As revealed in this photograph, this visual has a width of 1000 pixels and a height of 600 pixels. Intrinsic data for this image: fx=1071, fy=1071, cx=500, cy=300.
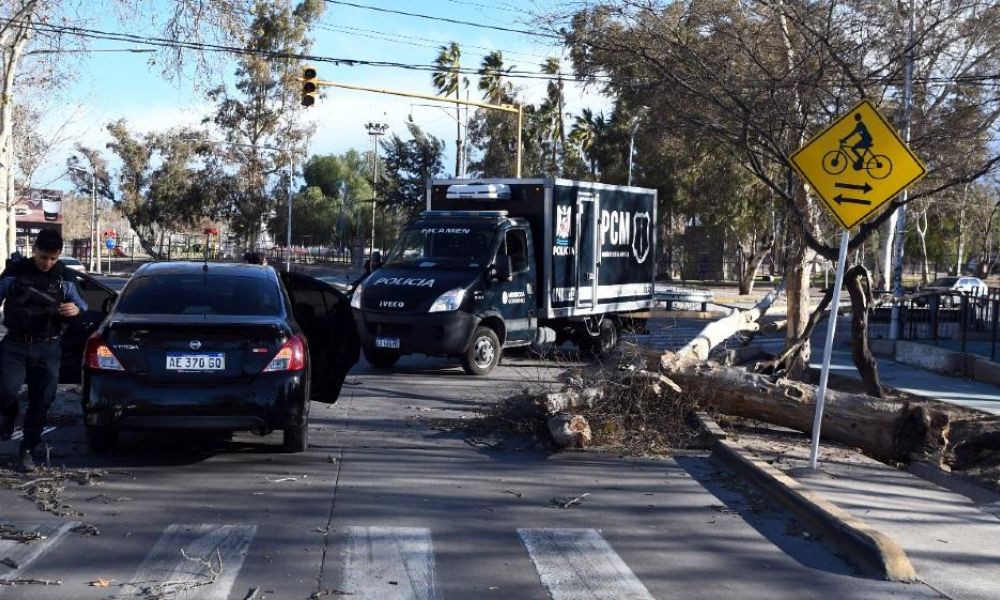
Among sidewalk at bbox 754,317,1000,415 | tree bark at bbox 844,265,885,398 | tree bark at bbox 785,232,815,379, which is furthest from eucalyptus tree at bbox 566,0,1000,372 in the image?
sidewalk at bbox 754,317,1000,415

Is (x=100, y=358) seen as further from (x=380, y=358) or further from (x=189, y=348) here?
(x=380, y=358)

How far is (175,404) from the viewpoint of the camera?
27.7 ft

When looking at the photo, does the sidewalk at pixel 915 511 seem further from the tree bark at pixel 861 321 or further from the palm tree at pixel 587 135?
the palm tree at pixel 587 135

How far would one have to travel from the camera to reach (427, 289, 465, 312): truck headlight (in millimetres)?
15492

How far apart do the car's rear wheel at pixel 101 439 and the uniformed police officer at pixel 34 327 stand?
51cm

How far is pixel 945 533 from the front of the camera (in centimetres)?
776

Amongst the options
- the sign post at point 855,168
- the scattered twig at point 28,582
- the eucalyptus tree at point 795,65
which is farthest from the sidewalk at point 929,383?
the scattered twig at point 28,582

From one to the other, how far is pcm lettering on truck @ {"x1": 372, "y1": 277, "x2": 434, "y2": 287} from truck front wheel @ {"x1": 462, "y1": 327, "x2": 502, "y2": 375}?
3.38ft

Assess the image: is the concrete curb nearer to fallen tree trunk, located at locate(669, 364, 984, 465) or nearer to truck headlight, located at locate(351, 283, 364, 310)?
fallen tree trunk, located at locate(669, 364, 984, 465)

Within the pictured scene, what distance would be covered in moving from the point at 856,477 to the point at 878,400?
58.9 inches

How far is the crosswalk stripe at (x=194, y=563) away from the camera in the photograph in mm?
5758

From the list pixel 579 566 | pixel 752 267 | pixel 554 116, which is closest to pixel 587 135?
pixel 554 116

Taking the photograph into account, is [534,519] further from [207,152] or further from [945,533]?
[207,152]

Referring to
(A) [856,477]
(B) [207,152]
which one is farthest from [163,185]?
(A) [856,477]
